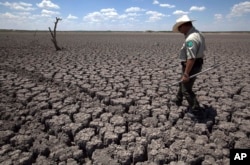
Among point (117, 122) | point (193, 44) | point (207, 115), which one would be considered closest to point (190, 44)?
point (193, 44)

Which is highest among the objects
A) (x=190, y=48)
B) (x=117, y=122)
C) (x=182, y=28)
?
(x=182, y=28)

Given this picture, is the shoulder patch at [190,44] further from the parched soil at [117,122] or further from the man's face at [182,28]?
the parched soil at [117,122]

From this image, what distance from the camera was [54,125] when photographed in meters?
3.13

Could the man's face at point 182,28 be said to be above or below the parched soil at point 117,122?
above

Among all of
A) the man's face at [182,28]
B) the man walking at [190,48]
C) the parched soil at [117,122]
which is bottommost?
the parched soil at [117,122]

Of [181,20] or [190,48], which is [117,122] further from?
[181,20]

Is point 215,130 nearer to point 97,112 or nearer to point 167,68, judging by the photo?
point 97,112

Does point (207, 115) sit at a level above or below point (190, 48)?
below

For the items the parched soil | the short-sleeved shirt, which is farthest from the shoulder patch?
the parched soil

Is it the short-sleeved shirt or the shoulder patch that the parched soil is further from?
the shoulder patch

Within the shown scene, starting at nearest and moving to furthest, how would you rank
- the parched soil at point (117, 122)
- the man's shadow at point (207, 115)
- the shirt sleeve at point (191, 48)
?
the parched soil at point (117, 122) → the shirt sleeve at point (191, 48) → the man's shadow at point (207, 115)

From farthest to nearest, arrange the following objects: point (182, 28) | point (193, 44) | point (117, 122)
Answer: point (117, 122), point (182, 28), point (193, 44)

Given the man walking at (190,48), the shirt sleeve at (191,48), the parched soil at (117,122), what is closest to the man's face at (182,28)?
the man walking at (190,48)

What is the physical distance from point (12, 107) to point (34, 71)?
2804mm
